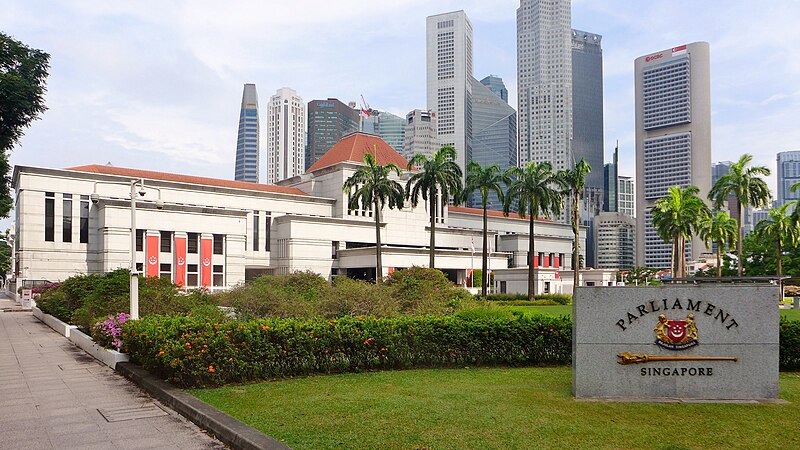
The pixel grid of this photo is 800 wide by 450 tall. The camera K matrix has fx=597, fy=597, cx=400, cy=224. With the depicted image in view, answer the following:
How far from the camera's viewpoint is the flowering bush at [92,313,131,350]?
1491 cm

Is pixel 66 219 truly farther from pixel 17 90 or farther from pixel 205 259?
pixel 17 90

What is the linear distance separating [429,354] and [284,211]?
5308 cm

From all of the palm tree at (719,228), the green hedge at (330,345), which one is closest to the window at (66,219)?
the green hedge at (330,345)

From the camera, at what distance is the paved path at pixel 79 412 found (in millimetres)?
7855

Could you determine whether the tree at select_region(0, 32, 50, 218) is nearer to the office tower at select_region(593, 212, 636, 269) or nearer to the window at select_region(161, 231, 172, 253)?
the window at select_region(161, 231, 172, 253)

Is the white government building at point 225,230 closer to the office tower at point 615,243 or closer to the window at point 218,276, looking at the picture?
the window at point 218,276

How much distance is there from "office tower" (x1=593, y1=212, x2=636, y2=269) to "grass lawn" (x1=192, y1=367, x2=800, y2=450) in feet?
563

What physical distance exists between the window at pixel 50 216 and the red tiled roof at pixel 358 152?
2785cm

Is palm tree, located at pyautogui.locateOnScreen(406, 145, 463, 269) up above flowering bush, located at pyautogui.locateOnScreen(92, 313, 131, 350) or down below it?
above

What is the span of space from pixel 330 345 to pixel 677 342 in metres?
6.38

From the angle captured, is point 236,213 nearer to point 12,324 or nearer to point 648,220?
point 12,324

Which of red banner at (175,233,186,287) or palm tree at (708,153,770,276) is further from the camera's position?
red banner at (175,233,186,287)

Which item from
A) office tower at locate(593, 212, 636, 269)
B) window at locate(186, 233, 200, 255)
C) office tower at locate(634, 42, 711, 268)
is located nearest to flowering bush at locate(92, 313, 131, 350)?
window at locate(186, 233, 200, 255)

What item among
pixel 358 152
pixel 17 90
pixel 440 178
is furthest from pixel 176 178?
pixel 17 90
